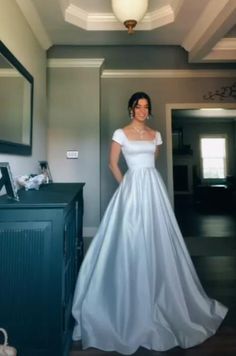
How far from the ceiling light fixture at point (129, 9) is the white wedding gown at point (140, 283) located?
93cm

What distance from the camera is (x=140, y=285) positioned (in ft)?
5.55

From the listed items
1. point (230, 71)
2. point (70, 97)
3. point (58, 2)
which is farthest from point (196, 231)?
point (58, 2)

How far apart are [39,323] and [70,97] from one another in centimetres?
309

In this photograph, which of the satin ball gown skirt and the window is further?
the window

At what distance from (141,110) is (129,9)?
71 centimetres

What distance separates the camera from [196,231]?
14.6 feet

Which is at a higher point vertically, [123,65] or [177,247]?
[123,65]

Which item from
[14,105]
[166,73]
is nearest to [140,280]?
[14,105]

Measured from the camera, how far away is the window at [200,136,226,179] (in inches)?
374

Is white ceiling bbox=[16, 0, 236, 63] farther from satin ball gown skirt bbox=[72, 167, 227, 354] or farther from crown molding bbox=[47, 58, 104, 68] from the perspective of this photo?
satin ball gown skirt bbox=[72, 167, 227, 354]

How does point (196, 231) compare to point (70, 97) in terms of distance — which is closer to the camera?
point (70, 97)

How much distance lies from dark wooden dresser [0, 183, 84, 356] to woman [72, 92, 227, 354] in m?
0.37

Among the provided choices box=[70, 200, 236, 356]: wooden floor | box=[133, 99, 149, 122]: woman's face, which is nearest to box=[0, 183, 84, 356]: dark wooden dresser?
box=[70, 200, 236, 356]: wooden floor

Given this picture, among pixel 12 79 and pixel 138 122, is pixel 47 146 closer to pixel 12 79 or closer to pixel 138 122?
pixel 12 79
